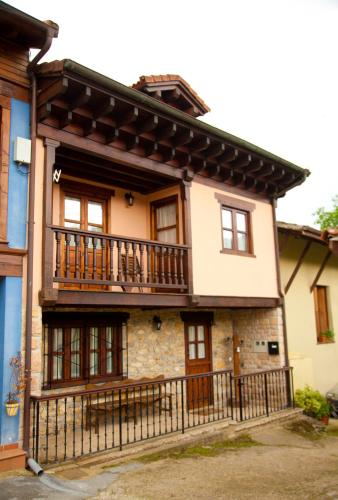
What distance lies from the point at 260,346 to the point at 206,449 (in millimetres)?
4060

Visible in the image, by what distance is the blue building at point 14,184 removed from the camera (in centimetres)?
595

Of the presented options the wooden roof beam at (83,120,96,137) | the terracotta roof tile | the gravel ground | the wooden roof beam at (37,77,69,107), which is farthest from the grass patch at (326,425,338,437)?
the wooden roof beam at (37,77,69,107)

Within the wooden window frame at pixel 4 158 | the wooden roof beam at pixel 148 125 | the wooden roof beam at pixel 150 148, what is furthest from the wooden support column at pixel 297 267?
the wooden window frame at pixel 4 158

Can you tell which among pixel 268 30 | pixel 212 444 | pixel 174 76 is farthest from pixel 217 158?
pixel 212 444

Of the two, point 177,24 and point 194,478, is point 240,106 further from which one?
point 194,478

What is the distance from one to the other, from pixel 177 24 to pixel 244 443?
9546 mm

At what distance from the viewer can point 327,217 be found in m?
31.9

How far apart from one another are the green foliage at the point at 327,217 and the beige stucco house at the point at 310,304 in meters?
17.3

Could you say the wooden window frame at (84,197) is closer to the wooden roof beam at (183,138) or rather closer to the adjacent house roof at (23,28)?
the wooden roof beam at (183,138)

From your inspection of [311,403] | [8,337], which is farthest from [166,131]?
[311,403]

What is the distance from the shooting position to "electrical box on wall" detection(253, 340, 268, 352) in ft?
36.1

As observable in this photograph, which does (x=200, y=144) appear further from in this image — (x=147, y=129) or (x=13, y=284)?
(x=13, y=284)

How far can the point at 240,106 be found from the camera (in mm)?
22125

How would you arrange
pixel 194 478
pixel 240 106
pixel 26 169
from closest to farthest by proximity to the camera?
pixel 194 478, pixel 26 169, pixel 240 106
